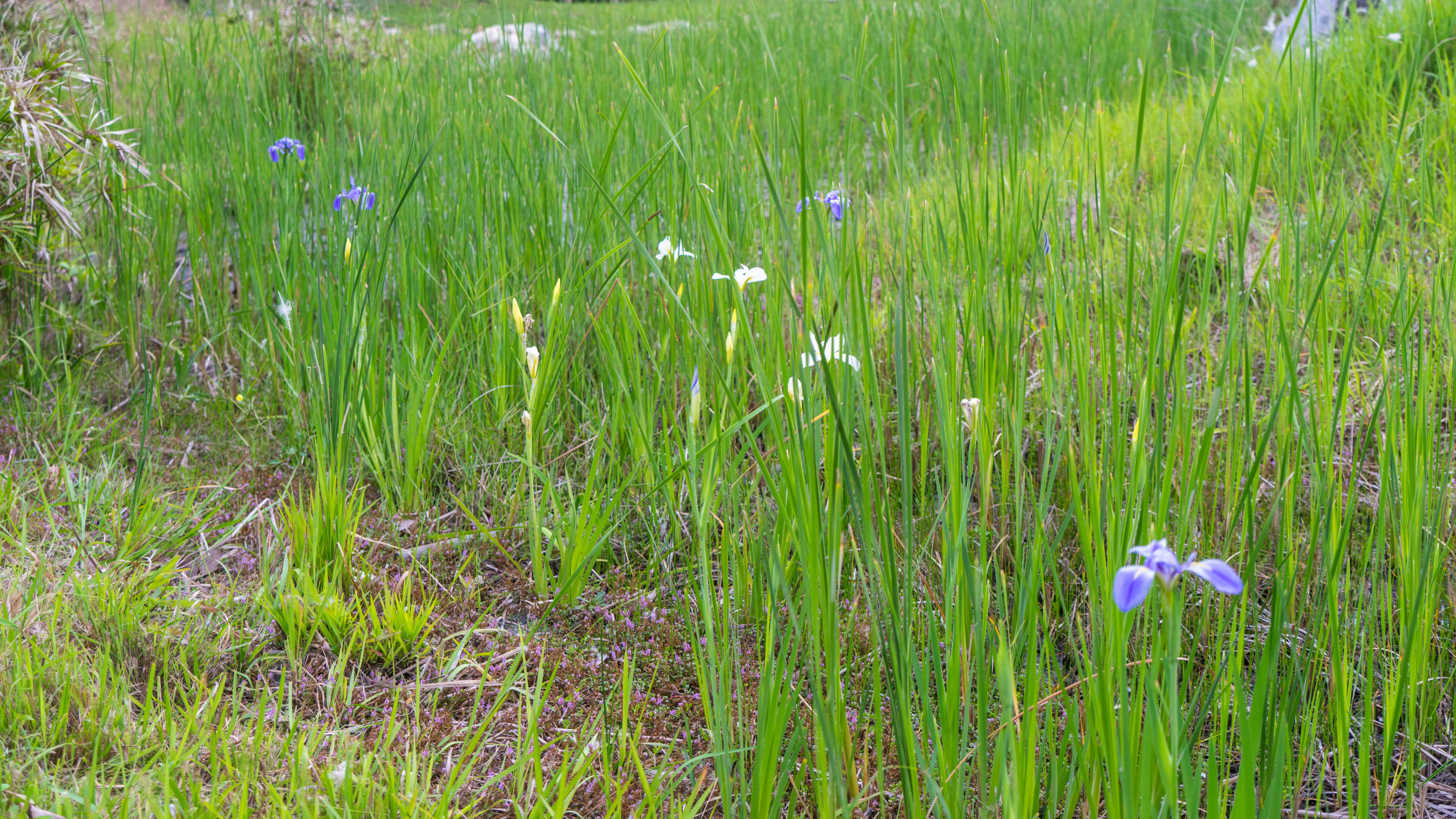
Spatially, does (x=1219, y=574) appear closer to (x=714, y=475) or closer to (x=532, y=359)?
(x=714, y=475)

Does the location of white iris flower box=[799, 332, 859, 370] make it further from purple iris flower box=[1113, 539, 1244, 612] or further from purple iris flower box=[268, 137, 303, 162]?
purple iris flower box=[268, 137, 303, 162]

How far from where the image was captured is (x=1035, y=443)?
196 centimetres

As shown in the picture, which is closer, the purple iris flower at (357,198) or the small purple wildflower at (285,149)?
the purple iris flower at (357,198)

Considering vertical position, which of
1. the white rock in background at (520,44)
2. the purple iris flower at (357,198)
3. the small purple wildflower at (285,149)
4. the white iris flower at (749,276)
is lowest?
the white iris flower at (749,276)

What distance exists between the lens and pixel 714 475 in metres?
1.54

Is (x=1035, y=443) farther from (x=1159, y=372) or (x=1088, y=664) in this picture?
(x=1088, y=664)

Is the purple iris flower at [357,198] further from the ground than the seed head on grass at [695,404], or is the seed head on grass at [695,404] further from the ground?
the purple iris flower at [357,198]

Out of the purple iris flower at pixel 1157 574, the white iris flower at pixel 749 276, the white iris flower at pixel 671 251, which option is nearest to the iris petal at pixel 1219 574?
the purple iris flower at pixel 1157 574

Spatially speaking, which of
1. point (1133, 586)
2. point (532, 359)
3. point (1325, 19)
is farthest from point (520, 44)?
point (1325, 19)

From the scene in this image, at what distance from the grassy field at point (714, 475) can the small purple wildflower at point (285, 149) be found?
42 millimetres

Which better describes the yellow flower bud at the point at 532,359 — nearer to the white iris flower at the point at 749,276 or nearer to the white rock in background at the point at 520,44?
the white iris flower at the point at 749,276

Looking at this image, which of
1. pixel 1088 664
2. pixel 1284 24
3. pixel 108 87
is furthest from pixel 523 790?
pixel 1284 24

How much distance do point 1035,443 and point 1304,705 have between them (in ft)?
2.81

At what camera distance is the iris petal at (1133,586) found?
0.73m
